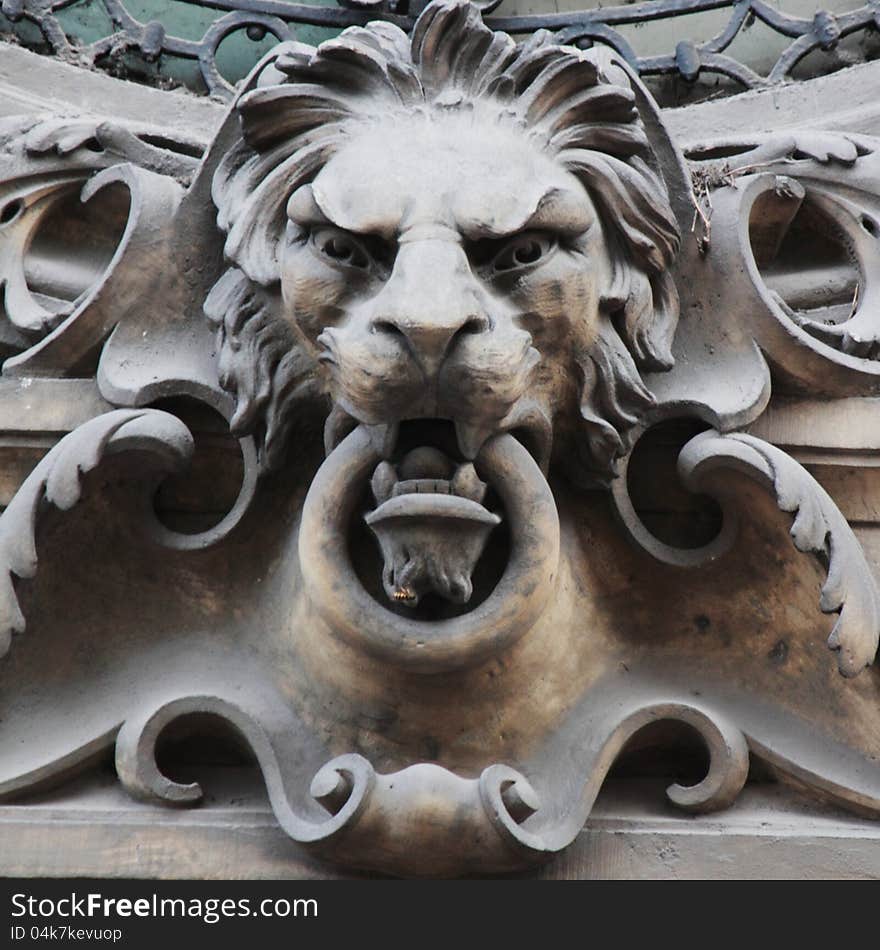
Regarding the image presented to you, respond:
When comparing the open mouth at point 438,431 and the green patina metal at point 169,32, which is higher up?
the green patina metal at point 169,32

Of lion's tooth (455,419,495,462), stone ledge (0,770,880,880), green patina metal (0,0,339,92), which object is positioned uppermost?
green patina metal (0,0,339,92)

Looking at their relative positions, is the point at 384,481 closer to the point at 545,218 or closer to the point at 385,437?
the point at 385,437

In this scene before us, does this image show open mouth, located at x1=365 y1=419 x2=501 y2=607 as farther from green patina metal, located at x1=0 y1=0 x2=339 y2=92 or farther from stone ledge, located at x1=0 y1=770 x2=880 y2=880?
green patina metal, located at x1=0 y1=0 x2=339 y2=92

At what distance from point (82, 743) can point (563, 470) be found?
65 centimetres

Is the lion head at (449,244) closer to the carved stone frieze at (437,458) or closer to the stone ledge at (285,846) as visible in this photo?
the carved stone frieze at (437,458)

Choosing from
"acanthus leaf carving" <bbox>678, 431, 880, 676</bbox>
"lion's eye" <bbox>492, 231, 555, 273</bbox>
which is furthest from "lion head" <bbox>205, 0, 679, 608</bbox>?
"acanthus leaf carving" <bbox>678, 431, 880, 676</bbox>

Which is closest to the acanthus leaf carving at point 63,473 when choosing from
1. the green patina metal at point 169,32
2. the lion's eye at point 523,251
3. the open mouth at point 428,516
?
the open mouth at point 428,516

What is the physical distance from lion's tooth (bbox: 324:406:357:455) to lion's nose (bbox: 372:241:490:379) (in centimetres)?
16

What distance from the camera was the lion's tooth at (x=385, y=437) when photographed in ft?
6.04

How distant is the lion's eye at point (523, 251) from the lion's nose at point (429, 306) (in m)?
0.07

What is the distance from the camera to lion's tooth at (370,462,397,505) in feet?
6.09

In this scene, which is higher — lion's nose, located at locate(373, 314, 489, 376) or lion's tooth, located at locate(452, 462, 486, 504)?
lion's nose, located at locate(373, 314, 489, 376)

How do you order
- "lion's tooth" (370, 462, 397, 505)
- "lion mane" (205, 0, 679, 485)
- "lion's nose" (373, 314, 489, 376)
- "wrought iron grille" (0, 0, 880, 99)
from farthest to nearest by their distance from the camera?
"wrought iron grille" (0, 0, 880, 99) < "lion mane" (205, 0, 679, 485) < "lion's tooth" (370, 462, 397, 505) < "lion's nose" (373, 314, 489, 376)

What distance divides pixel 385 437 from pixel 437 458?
0.20 ft
